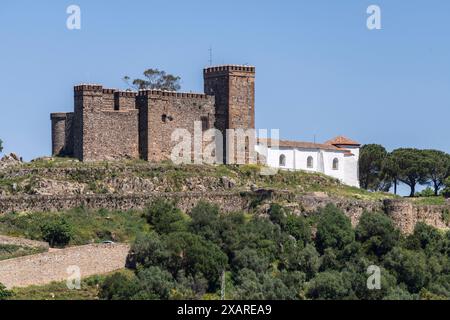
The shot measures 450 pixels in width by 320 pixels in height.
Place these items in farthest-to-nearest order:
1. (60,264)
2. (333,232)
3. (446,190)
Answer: (446,190) → (333,232) → (60,264)

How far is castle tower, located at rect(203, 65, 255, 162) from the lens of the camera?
93.7 meters

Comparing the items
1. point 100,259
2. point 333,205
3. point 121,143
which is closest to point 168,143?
point 121,143

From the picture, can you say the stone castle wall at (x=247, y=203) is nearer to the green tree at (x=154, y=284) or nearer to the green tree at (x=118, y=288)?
the green tree at (x=154, y=284)

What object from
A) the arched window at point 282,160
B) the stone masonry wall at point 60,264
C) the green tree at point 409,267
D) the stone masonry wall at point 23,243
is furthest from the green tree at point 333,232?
the stone masonry wall at point 23,243

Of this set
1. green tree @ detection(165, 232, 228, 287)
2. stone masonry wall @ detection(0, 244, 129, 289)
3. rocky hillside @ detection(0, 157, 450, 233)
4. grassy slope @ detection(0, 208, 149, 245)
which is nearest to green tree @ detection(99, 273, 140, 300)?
stone masonry wall @ detection(0, 244, 129, 289)

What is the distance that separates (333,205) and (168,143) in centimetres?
904

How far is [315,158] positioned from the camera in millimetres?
99062

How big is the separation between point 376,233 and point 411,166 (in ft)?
69.0

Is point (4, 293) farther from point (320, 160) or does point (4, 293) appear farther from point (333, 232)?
point (320, 160)

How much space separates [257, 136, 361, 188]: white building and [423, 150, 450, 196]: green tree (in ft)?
24.1

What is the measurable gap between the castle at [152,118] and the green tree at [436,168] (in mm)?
13934

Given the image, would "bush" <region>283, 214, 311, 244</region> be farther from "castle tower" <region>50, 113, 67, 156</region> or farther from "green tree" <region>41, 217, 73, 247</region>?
"castle tower" <region>50, 113, 67, 156</region>

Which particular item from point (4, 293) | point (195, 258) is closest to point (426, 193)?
point (195, 258)

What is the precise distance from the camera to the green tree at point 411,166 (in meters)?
108
